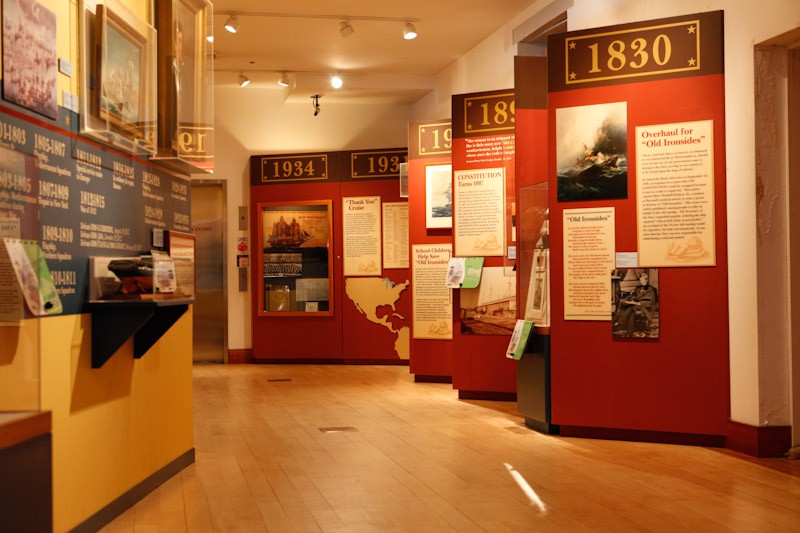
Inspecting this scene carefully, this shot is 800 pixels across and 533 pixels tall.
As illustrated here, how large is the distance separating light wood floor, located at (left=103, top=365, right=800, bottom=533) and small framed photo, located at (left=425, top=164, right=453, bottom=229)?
8.16 feet

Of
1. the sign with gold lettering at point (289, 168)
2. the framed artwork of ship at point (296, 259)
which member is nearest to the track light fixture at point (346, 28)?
the sign with gold lettering at point (289, 168)

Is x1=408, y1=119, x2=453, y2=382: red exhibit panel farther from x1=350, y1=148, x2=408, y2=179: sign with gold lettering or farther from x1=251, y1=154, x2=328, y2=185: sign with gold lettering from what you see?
x1=251, y1=154, x2=328, y2=185: sign with gold lettering

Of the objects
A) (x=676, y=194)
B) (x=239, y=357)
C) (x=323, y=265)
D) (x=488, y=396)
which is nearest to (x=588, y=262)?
(x=676, y=194)

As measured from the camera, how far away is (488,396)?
8.45 metres

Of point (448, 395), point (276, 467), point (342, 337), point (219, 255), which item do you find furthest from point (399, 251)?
point (276, 467)

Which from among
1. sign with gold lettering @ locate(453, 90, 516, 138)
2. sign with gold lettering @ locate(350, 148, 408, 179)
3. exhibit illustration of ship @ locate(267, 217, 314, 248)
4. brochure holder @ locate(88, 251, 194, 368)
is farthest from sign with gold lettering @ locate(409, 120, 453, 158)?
brochure holder @ locate(88, 251, 194, 368)

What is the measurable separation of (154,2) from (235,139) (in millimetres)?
7370

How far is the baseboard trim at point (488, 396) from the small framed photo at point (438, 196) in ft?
6.21

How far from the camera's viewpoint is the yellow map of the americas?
38.6 feet

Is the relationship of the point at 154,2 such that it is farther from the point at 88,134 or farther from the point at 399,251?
the point at 399,251

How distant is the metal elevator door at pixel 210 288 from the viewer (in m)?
12.2

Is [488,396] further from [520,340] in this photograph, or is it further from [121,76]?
[121,76]

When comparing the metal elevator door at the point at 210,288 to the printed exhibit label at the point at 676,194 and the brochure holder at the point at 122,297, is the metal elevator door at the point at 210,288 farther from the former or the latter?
the brochure holder at the point at 122,297

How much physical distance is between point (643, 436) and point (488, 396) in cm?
242
